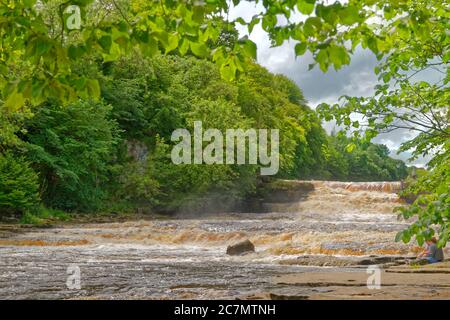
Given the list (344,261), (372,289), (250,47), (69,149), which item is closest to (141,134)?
(69,149)

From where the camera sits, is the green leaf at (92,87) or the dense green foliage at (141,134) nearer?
the green leaf at (92,87)

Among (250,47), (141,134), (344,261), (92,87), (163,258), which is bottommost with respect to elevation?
(163,258)

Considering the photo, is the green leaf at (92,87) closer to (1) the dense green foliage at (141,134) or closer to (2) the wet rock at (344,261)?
(2) the wet rock at (344,261)

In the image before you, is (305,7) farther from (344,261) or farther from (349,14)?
(344,261)

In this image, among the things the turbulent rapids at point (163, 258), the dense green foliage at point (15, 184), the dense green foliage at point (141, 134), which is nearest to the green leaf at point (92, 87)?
the turbulent rapids at point (163, 258)

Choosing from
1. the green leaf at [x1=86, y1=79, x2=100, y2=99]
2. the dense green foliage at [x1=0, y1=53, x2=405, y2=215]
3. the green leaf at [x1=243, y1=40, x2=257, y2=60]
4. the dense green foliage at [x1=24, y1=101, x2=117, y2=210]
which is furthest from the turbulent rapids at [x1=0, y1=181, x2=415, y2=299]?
the dense green foliage at [x1=0, y1=53, x2=405, y2=215]

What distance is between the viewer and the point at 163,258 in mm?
14781

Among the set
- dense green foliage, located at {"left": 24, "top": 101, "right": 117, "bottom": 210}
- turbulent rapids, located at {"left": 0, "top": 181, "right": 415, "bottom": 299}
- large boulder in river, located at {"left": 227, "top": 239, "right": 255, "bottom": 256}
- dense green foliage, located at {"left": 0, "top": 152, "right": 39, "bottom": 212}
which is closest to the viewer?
turbulent rapids, located at {"left": 0, "top": 181, "right": 415, "bottom": 299}

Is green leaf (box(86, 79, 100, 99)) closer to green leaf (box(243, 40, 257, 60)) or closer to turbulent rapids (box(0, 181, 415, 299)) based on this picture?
green leaf (box(243, 40, 257, 60))

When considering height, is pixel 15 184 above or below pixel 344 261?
Result: above

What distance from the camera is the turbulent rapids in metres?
8.84

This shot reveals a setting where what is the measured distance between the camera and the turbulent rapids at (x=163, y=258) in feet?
29.0
